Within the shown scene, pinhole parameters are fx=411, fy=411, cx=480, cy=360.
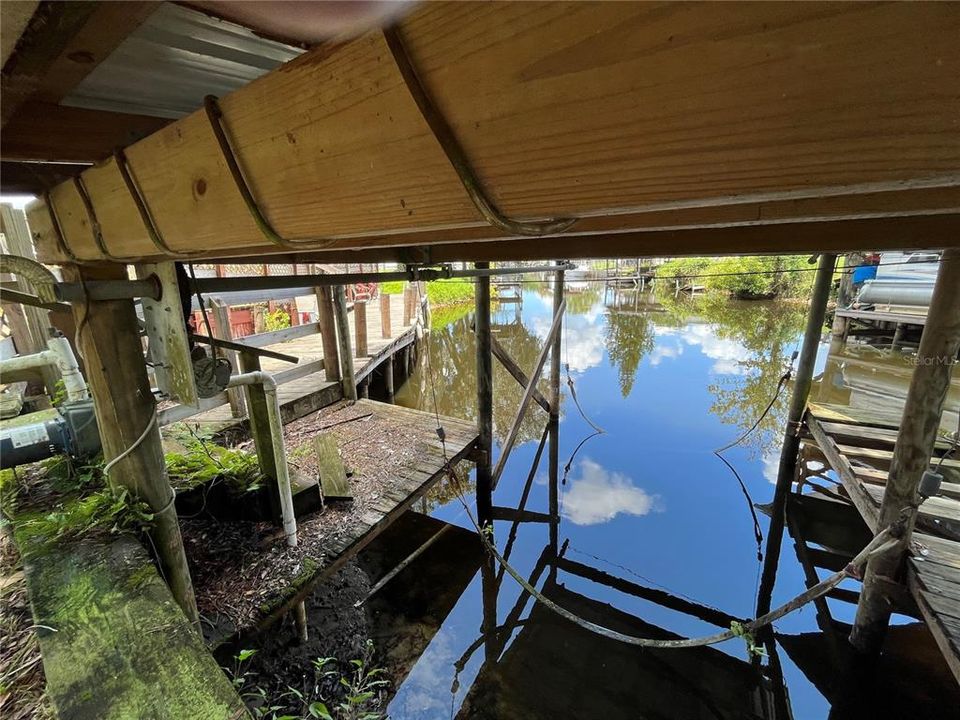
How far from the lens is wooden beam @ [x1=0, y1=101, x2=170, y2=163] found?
1.04 metres

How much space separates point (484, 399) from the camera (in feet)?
16.5

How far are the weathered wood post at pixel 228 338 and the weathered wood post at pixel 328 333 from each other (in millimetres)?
1023

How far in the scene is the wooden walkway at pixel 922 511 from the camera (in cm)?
252

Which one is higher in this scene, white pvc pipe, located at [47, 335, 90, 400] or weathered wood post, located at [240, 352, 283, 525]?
white pvc pipe, located at [47, 335, 90, 400]

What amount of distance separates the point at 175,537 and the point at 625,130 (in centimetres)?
248

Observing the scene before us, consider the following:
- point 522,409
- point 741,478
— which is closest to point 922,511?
point 741,478

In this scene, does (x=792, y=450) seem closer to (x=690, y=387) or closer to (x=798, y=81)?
(x=690, y=387)

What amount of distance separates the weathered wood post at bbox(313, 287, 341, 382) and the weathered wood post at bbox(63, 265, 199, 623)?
3.32 m

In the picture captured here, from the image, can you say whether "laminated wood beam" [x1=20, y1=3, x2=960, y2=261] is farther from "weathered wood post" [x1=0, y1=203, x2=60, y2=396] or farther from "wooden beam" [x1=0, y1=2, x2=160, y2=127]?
"weathered wood post" [x1=0, y1=203, x2=60, y2=396]

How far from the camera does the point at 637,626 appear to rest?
4.26 meters

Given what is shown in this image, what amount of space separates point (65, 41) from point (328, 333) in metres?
5.00

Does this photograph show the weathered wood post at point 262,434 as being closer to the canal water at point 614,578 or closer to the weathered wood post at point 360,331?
the canal water at point 614,578

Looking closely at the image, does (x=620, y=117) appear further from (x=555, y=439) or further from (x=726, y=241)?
(x=555, y=439)

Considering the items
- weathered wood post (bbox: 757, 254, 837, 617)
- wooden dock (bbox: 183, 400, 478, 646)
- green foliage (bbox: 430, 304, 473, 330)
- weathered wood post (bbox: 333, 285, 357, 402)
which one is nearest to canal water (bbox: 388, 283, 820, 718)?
weathered wood post (bbox: 757, 254, 837, 617)
